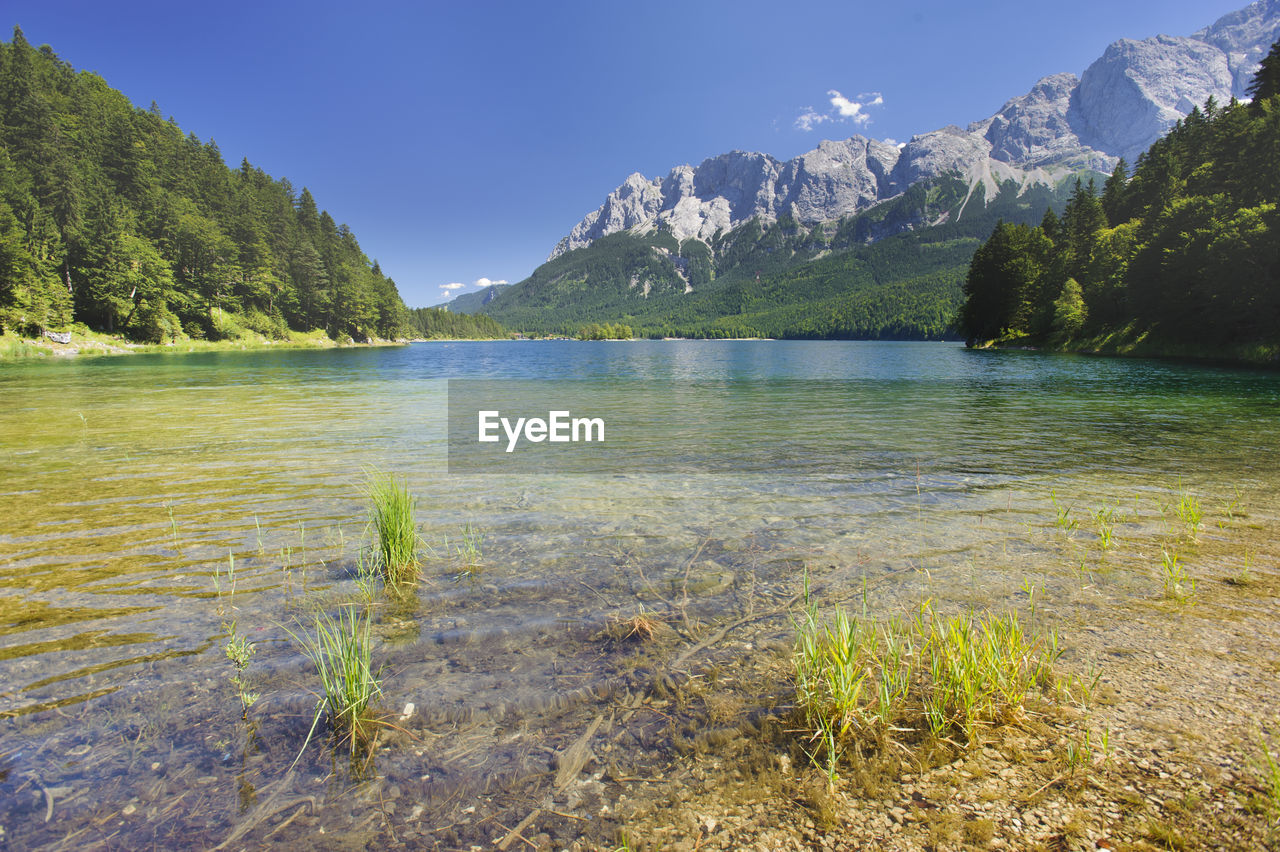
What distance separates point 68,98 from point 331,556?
125m

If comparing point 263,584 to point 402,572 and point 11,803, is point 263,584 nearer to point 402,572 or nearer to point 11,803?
point 402,572

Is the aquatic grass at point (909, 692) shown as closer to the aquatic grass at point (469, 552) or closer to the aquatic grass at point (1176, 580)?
the aquatic grass at point (1176, 580)

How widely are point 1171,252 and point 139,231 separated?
12959cm

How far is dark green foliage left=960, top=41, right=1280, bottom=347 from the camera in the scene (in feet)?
144

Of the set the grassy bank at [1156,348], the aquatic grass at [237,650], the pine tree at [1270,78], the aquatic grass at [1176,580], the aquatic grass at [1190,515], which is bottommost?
the aquatic grass at [237,650]

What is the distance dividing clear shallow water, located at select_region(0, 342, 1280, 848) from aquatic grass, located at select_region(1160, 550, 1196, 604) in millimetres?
457

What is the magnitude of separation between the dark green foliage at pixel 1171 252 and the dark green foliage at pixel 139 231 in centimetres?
10909

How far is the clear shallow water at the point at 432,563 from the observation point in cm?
352

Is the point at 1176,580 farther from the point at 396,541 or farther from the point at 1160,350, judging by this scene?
the point at 1160,350

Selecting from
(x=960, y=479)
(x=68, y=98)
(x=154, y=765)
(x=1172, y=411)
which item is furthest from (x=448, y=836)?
(x=68, y=98)

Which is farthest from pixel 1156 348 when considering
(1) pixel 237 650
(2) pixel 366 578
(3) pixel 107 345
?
(3) pixel 107 345

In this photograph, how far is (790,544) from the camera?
25.8 ft

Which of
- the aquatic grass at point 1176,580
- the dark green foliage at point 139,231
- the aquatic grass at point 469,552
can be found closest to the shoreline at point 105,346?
the dark green foliage at point 139,231

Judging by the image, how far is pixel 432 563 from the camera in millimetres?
7148
